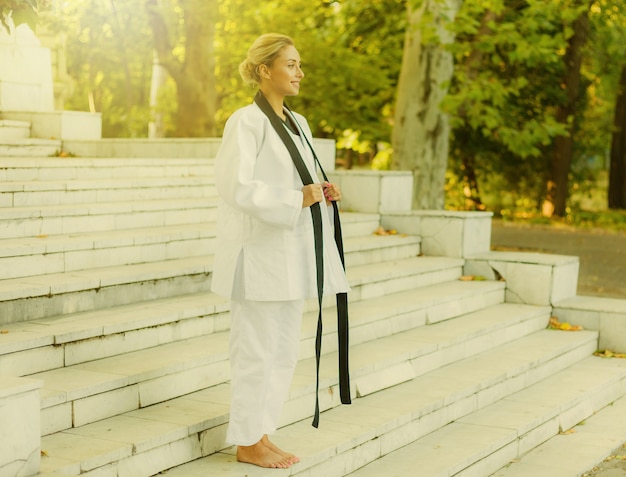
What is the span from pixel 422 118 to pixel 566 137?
491 inches

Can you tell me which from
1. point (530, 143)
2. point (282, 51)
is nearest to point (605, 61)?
point (530, 143)

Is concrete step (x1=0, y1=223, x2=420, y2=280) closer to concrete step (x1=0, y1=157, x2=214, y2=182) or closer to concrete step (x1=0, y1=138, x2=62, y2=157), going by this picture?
concrete step (x1=0, y1=157, x2=214, y2=182)

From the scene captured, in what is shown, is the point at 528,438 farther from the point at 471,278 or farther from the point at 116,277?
the point at 471,278

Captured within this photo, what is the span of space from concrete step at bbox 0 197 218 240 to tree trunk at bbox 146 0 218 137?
743 cm

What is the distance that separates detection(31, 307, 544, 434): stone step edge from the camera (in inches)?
202

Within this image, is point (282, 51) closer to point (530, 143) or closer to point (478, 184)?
point (530, 143)

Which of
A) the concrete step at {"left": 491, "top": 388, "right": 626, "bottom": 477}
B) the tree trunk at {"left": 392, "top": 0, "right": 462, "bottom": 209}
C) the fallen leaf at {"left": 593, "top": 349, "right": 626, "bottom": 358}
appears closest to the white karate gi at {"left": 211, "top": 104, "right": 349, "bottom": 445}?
the concrete step at {"left": 491, "top": 388, "right": 626, "bottom": 477}

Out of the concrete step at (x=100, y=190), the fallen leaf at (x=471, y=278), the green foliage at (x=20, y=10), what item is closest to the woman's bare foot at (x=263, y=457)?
the green foliage at (x=20, y=10)

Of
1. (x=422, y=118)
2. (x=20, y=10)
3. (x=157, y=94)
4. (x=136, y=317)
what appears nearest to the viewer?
(x=20, y=10)

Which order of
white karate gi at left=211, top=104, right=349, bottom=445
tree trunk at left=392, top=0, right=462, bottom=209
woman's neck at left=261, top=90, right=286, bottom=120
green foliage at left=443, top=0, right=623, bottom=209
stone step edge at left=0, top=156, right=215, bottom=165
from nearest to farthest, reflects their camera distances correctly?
white karate gi at left=211, top=104, right=349, bottom=445 < woman's neck at left=261, top=90, right=286, bottom=120 < stone step edge at left=0, top=156, right=215, bottom=165 < green foliage at left=443, top=0, right=623, bottom=209 < tree trunk at left=392, top=0, right=462, bottom=209

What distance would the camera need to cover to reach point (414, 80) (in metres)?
14.8

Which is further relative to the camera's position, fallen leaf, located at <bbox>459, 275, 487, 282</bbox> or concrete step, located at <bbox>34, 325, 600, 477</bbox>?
fallen leaf, located at <bbox>459, 275, 487, 282</bbox>

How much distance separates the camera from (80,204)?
Result: 851cm

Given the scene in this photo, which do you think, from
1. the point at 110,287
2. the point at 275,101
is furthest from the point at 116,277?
the point at 275,101
